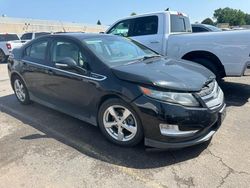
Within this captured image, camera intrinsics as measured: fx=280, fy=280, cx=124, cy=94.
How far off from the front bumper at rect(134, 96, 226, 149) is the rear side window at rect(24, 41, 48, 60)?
252cm

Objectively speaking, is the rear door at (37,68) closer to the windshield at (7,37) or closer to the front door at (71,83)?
the front door at (71,83)

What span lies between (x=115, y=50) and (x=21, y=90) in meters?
2.55

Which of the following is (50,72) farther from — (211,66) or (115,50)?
(211,66)

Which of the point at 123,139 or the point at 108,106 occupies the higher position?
the point at 108,106

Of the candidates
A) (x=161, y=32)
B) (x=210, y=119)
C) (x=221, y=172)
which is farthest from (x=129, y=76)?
(x=161, y=32)

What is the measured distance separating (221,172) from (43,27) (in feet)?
127

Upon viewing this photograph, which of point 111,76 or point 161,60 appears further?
point 161,60

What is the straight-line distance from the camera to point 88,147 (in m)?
3.95

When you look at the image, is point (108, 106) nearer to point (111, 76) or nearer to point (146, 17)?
point (111, 76)

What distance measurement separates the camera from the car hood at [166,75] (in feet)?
11.5

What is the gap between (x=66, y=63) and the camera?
4.34 meters

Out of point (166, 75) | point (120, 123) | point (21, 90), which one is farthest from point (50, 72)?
point (166, 75)

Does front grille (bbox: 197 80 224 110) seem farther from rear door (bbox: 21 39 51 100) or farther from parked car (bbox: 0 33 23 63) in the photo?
parked car (bbox: 0 33 23 63)

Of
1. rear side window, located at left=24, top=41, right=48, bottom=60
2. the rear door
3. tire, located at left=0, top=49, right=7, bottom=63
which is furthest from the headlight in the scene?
tire, located at left=0, top=49, right=7, bottom=63
